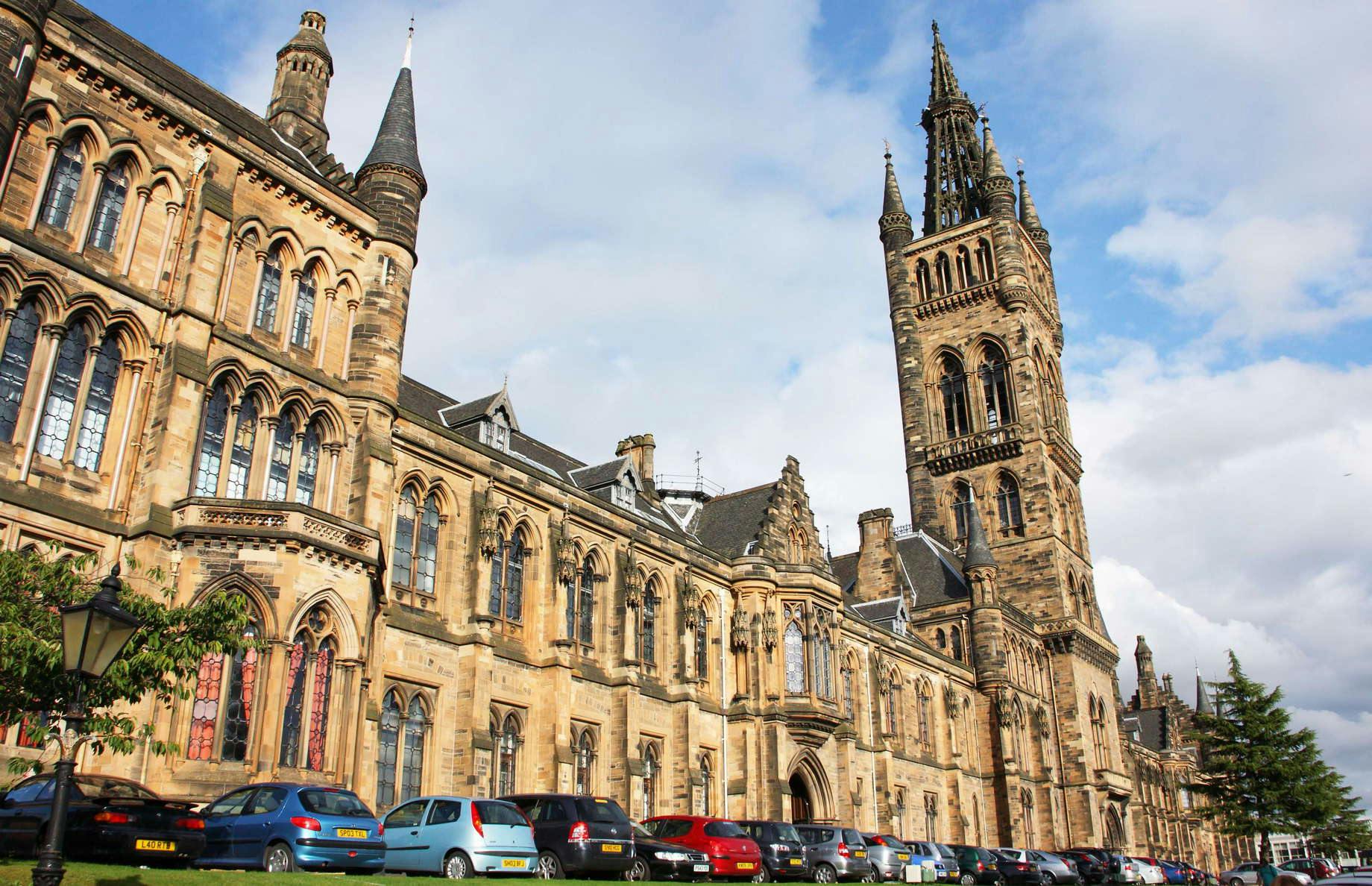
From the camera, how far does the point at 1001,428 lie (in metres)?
70.8

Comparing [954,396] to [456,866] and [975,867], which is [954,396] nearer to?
[975,867]

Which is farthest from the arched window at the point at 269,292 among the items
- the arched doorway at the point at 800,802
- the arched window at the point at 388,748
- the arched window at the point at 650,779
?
the arched doorway at the point at 800,802

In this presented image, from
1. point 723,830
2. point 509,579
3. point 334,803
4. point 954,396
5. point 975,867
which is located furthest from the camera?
point 954,396

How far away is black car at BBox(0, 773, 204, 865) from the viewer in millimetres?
14992

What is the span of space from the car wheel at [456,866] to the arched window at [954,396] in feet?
197

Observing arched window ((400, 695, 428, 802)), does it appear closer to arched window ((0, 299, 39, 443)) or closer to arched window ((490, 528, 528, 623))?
arched window ((490, 528, 528, 623))

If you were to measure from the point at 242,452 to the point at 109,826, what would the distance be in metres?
9.86

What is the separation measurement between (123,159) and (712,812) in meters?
25.9

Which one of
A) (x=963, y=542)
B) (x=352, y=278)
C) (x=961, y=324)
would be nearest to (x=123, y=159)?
(x=352, y=278)

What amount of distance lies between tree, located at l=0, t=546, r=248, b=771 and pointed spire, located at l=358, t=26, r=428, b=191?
15876mm

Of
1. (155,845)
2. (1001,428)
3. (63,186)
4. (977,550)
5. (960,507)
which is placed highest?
(1001,428)

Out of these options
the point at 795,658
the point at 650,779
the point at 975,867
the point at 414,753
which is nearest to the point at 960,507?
the point at 795,658

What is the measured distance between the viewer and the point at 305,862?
1583 cm

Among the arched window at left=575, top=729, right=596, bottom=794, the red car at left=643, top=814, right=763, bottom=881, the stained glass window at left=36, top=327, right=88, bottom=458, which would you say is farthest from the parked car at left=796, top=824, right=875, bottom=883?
the stained glass window at left=36, top=327, right=88, bottom=458
